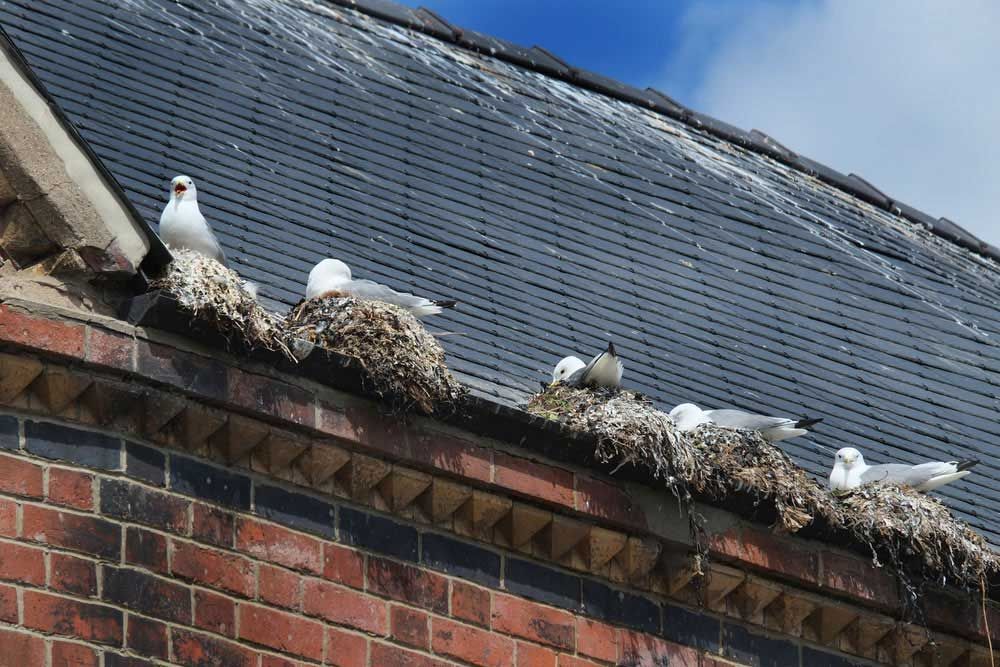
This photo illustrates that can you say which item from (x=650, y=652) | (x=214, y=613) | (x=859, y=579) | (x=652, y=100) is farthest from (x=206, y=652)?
(x=652, y=100)

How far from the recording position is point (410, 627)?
11.0 metres

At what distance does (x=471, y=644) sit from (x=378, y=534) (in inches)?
26.4

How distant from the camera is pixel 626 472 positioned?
11.8m

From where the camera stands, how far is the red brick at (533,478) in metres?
11.4

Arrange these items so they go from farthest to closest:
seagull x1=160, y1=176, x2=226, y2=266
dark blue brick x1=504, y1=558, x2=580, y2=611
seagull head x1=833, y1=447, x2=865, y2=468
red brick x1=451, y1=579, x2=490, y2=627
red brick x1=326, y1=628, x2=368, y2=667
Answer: seagull head x1=833, y1=447, x2=865, y2=468 < dark blue brick x1=504, y1=558, x2=580, y2=611 < seagull x1=160, y1=176, x2=226, y2=266 < red brick x1=451, y1=579, x2=490, y2=627 < red brick x1=326, y1=628, x2=368, y2=667

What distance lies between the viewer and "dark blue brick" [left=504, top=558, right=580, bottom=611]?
37.7 ft

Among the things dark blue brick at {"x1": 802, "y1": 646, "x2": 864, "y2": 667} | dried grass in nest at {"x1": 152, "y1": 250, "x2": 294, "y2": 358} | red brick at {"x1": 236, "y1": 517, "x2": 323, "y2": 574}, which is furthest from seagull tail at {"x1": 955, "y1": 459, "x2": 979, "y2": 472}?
dried grass in nest at {"x1": 152, "y1": 250, "x2": 294, "y2": 358}

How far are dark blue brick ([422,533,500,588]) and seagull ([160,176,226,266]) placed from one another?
1.65 metres

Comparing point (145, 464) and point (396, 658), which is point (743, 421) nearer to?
point (396, 658)

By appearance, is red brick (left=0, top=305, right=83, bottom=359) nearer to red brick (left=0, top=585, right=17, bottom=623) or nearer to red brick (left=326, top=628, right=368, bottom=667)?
red brick (left=0, top=585, right=17, bottom=623)

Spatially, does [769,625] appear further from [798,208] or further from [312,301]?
[798,208]

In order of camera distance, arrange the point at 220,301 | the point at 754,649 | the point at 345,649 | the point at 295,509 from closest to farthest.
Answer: the point at 220,301 < the point at 345,649 < the point at 295,509 < the point at 754,649

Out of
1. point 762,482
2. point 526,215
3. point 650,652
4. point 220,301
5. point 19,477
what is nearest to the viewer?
point 19,477

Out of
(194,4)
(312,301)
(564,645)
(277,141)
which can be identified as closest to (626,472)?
(564,645)
